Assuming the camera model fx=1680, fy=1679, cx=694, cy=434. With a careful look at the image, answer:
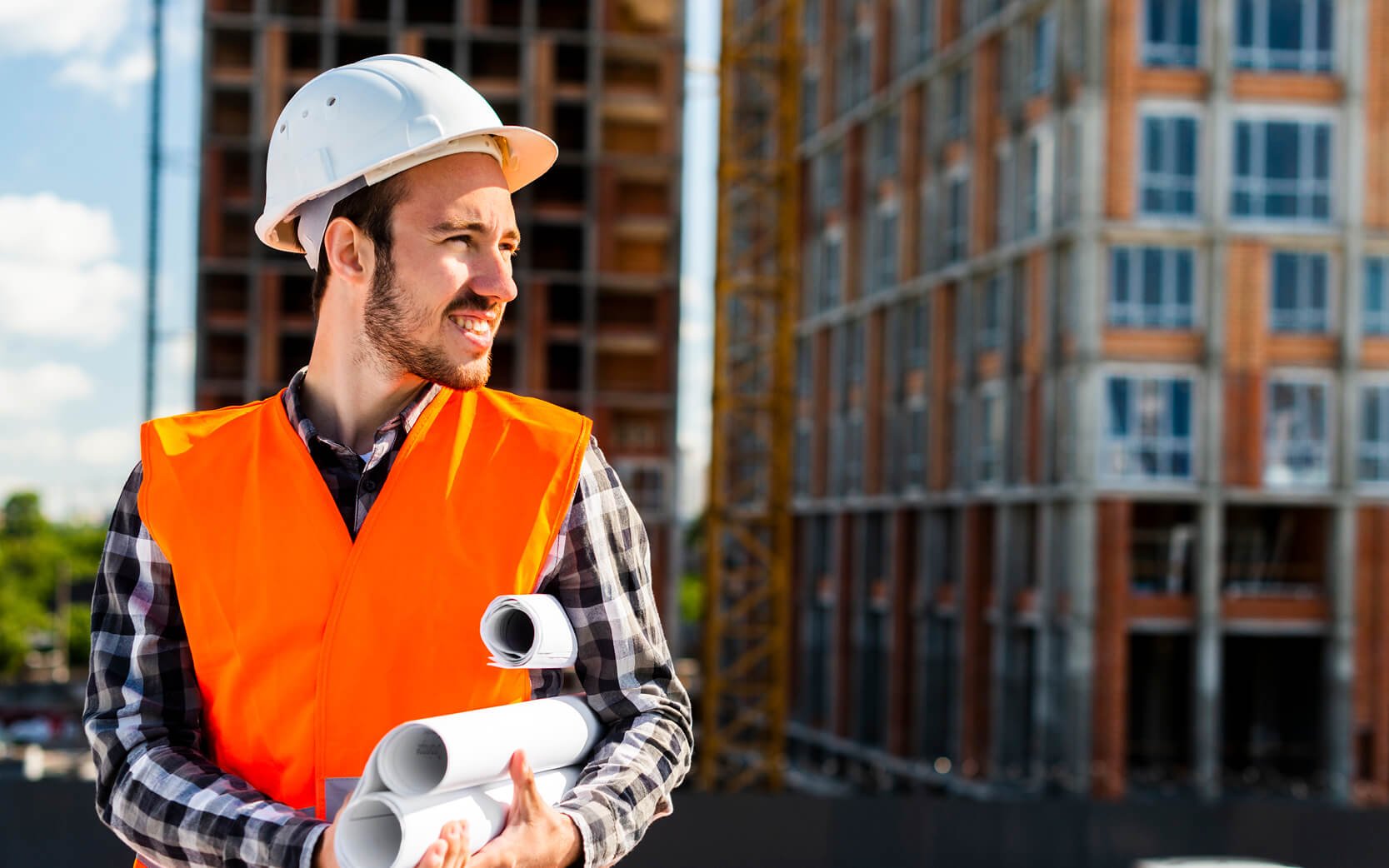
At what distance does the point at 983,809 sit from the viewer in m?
7.03

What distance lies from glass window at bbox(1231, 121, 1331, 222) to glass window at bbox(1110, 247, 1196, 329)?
4.81ft

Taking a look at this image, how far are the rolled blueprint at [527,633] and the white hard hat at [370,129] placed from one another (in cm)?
60

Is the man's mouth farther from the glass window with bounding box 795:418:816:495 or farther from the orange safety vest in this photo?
the glass window with bounding box 795:418:816:495

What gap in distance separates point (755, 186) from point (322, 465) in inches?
1578

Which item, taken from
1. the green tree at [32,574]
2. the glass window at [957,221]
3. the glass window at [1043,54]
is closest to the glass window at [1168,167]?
the glass window at [1043,54]

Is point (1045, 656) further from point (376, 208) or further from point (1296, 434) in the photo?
point (376, 208)

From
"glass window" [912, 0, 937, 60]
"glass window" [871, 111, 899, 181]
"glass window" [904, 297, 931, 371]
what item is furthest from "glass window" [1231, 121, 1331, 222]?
"glass window" [871, 111, 899, 181]

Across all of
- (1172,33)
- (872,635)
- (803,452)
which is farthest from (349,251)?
(803,452)

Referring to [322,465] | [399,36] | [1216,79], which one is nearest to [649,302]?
[399,36]

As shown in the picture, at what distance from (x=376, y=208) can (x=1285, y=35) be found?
1255 inches

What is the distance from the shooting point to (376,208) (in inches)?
87.0

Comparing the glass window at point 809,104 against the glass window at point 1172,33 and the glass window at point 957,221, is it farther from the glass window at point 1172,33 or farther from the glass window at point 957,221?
the glass window at point 1172,33

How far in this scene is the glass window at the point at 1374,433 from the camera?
102 ft

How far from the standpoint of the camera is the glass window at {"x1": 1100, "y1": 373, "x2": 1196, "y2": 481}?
31172 mm
